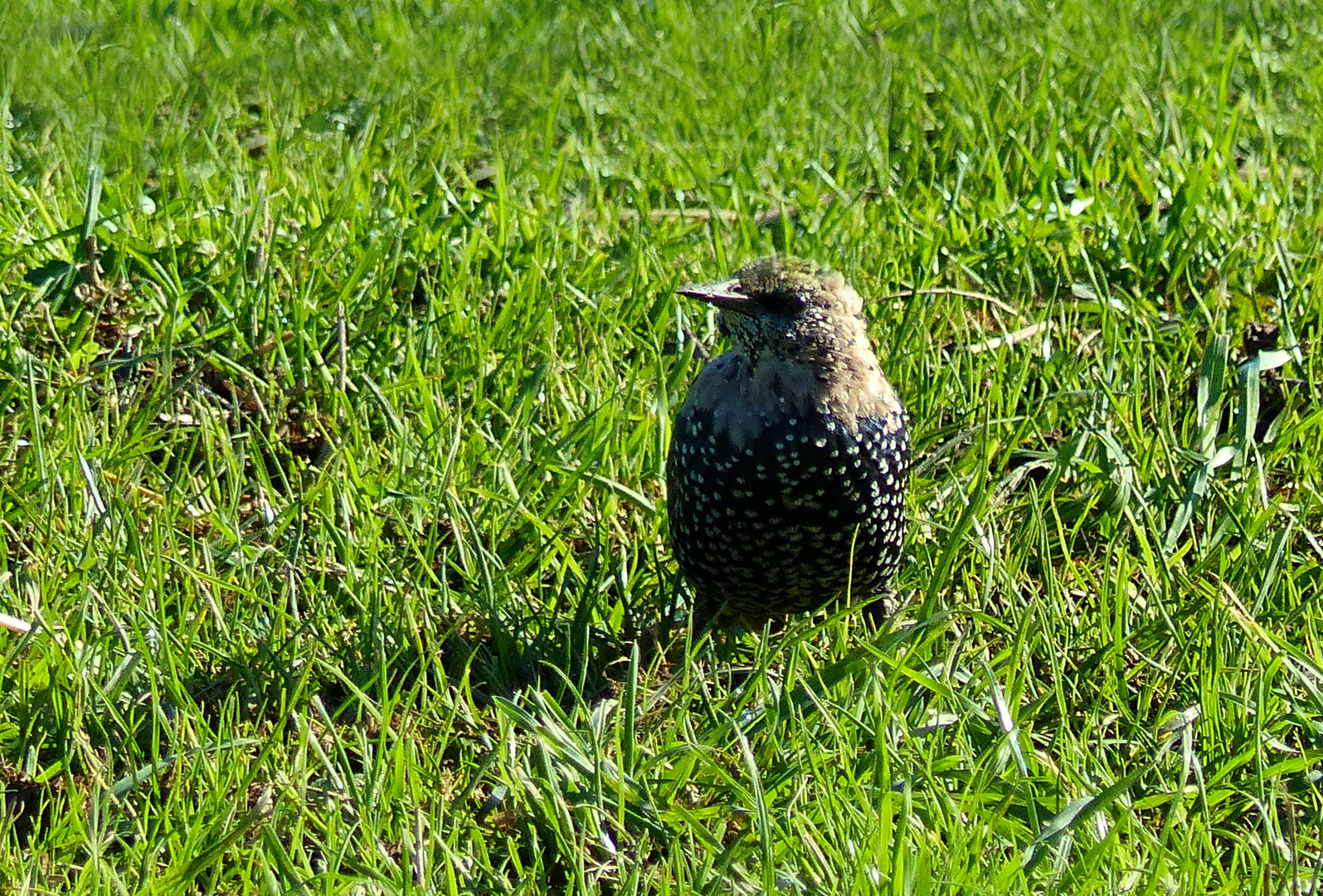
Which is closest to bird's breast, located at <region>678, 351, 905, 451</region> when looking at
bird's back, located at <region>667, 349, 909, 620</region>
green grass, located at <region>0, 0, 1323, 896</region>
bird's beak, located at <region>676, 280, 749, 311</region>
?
bird's back, located at <region>667, 349, 909, 620</region>

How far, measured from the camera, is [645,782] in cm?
322

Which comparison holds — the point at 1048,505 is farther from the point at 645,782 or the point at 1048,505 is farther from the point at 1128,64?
the point at 1128,64

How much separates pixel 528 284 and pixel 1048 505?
1.53 m

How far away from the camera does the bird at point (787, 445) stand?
3412 millimetres

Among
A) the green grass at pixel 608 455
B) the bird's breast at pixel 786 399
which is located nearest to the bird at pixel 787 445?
the bird's breast at pixel 786 399

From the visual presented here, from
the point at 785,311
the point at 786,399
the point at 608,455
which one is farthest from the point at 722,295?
the point at 608,455

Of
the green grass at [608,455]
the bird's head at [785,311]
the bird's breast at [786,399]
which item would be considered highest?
the bird's head at [785,311]

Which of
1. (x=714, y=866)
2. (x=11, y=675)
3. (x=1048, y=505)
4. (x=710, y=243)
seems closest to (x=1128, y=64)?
A: (x=710, y=243)

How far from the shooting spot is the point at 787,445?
11.1 ft

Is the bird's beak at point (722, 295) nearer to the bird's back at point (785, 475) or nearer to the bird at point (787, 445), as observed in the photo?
the bird at point (787, 445)

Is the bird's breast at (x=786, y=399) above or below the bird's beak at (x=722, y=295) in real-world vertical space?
below

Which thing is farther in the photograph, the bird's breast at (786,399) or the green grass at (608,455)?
the bird's breast at (786,399)

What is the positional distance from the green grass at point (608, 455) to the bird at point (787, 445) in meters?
0.20

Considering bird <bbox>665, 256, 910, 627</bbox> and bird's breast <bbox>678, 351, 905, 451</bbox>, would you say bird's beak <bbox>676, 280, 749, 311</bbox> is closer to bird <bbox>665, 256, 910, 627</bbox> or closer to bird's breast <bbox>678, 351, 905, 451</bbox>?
bird <bbox>665, 256, 910, 627</bbox>
